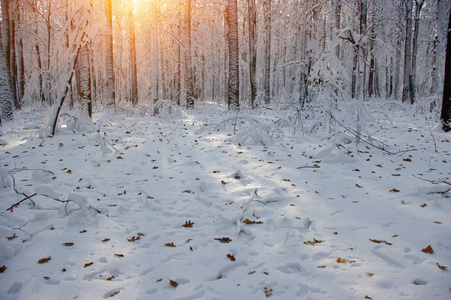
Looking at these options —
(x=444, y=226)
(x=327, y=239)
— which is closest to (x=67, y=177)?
(x=327, y=239)

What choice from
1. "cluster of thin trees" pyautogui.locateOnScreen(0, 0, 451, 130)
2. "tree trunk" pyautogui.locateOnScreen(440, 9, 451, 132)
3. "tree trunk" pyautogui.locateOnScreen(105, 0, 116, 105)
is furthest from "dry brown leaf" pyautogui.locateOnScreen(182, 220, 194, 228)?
"tree trunk" pyautogui.locateOnScreen(105, 0, 116, 105)

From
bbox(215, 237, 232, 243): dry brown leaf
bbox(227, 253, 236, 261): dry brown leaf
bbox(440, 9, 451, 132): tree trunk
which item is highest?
bbox(440, 9, 451, 132): tree trunk

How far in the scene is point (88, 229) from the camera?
9.27 ft

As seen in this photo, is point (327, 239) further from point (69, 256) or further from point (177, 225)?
point (69, 256)

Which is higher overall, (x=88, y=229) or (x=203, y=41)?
(x=203, y=41)

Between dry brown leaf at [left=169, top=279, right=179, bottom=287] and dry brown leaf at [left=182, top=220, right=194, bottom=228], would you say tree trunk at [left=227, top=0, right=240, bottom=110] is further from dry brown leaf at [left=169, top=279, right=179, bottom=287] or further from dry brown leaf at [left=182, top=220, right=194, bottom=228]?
dry brown leaf at [left=169, top=279, right=179, bottom=287]

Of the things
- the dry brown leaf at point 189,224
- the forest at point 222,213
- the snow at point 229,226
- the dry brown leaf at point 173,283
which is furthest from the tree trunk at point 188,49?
the dry brown leaf at point 173,283

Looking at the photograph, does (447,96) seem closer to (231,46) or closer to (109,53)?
(231,46)

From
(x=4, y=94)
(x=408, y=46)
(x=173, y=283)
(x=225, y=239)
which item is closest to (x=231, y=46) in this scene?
(x=4, y=94)

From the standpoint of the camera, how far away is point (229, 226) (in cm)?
293

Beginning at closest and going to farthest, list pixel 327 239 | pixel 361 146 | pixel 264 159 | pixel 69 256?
pixel 69 256
pixel 327 239
pixel 264 159
pixel 361 146

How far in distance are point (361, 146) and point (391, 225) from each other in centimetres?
374

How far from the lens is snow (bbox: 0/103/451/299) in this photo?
2002 millimetres

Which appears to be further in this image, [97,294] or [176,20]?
[176,20]
